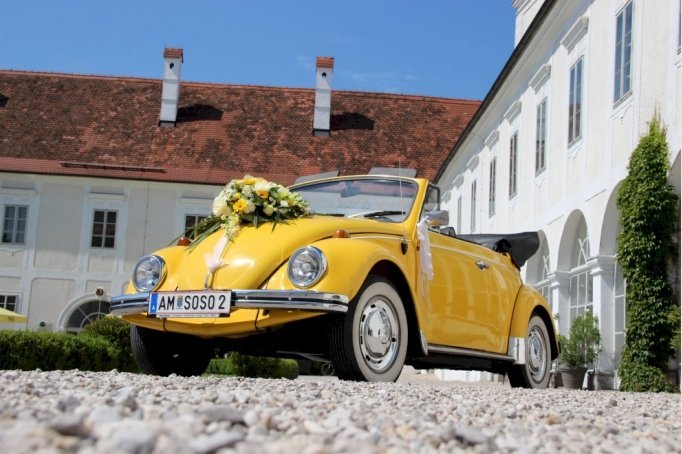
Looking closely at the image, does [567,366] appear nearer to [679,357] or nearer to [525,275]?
[679,357]

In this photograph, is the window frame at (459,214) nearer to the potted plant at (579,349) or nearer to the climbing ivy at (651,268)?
the potted plant at (579,349)

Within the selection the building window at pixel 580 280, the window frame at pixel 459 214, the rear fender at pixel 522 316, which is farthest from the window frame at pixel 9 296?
the rear fender at pixel 522 316

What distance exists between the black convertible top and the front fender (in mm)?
2814

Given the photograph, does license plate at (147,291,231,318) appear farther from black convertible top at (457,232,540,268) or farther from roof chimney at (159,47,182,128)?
roof chimney at (159,47,182,128)

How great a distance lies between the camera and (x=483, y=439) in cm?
288

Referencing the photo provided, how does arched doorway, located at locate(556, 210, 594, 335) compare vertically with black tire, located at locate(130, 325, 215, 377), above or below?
above

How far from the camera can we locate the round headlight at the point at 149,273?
257 inches

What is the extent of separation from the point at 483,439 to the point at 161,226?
Result: 29151mm

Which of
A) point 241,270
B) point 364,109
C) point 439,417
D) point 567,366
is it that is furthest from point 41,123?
point 439,417

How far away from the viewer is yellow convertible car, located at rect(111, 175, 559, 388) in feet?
19.5

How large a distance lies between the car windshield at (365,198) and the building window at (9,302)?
80.9ft

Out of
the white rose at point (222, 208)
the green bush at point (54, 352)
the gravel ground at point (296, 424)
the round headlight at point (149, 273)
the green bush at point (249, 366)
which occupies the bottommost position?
the green bush at point (249, 366)

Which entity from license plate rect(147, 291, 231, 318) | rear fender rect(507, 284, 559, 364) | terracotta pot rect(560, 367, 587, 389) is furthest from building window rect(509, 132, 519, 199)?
license plate rect(147, 291, 231, 318)

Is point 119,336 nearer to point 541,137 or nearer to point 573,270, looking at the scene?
point 573,270
